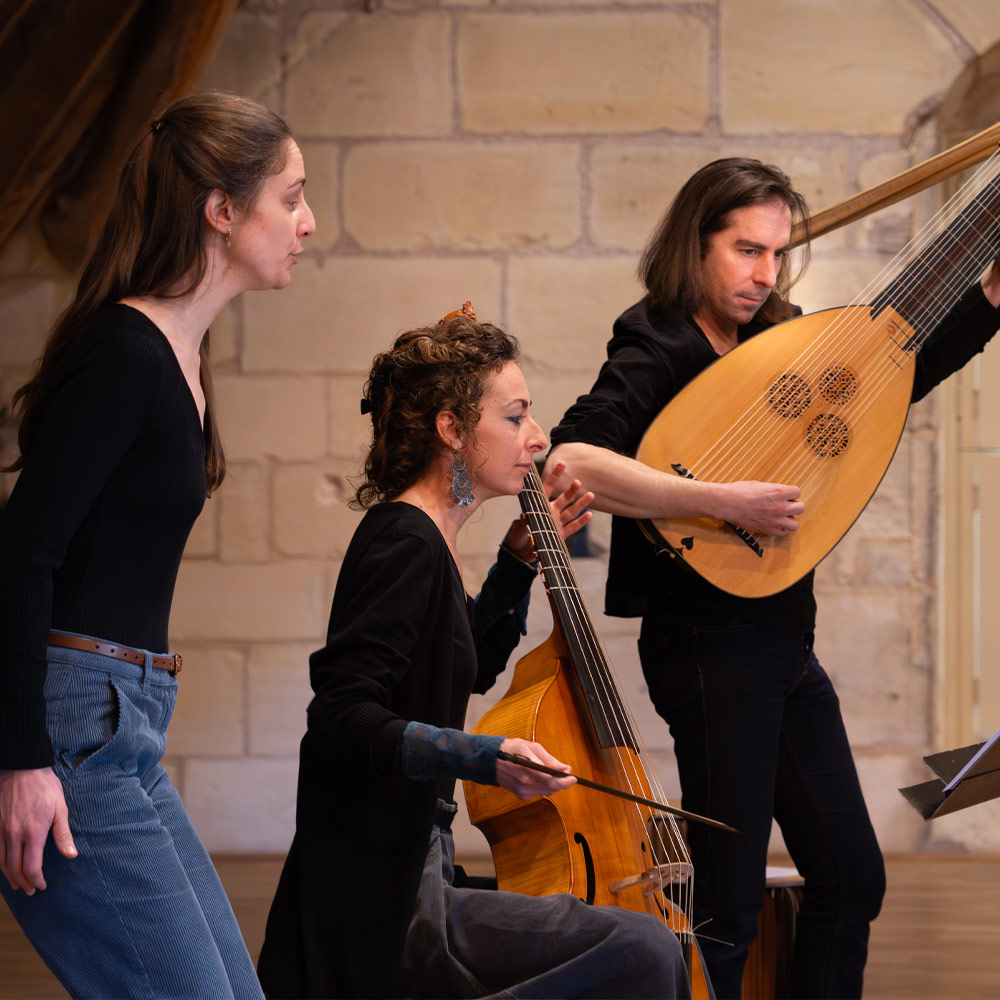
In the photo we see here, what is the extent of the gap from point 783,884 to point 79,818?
1.42 meters

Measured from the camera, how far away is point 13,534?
113 cm

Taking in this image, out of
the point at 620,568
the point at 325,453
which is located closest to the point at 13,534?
the point at 620,568

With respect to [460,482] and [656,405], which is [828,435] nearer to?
[656,405]

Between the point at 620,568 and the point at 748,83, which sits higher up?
the point at 748,83

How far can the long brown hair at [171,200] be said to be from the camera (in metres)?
1.30

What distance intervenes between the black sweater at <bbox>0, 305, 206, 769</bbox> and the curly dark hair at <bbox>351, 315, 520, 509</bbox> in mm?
508

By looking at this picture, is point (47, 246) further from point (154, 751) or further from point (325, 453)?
point (154, 751)

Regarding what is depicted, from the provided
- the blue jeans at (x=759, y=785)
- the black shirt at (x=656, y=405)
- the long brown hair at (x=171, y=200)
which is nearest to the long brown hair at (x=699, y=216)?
the black shirt at (x=656, y=405)

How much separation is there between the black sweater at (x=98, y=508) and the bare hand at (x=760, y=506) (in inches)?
39.1

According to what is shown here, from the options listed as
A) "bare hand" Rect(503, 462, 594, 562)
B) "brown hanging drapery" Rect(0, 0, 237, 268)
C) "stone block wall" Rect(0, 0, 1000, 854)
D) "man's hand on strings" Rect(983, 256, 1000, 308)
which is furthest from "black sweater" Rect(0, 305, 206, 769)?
"stone block wall" Rect(0, 0, 1000, 854)

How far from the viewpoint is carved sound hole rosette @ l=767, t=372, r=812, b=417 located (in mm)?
2168

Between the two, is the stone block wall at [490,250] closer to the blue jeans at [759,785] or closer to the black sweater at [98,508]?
the blue jeans at [759,785]

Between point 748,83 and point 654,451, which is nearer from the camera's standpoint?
point 654,451

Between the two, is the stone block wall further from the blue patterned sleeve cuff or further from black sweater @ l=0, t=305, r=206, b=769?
black sweater @ l=0, t=305, r=206, b=769
